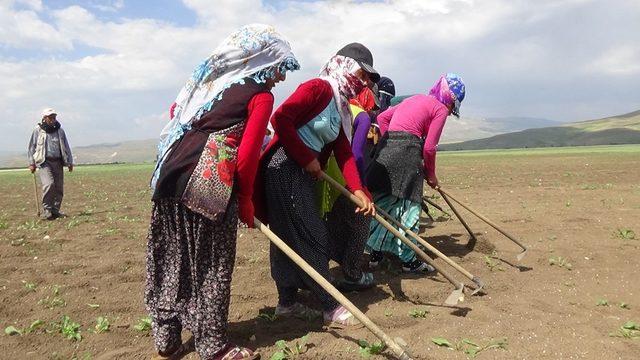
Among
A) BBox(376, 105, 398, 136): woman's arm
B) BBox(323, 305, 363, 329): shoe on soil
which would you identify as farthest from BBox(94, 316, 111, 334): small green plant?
BBox(376, 105, 398, 136): woman's arm

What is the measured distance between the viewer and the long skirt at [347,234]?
429cm

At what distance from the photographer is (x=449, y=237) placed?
6.71 metres

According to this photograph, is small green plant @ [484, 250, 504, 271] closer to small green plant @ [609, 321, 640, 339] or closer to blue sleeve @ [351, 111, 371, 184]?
small green plant @ [609, 321, 640, 339]

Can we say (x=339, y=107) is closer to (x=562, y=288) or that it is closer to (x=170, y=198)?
(x=170, y=198)

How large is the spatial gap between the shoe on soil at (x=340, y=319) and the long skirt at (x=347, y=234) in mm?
713

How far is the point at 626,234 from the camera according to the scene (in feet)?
20.9

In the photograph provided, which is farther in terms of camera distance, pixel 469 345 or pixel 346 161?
pixel 346 161

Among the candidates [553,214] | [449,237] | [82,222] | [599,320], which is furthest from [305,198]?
[82,222]

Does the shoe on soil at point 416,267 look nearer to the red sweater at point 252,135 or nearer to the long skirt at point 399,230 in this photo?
the long skirt at point 399,230

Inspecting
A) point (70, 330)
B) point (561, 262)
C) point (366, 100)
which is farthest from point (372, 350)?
point (561, 262)

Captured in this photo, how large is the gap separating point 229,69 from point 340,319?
1971 mm

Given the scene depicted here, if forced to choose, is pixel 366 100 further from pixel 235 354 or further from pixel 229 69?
pixel 235 354

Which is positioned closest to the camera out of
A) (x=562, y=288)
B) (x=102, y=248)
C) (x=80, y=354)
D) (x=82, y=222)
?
(x=80, y=354)

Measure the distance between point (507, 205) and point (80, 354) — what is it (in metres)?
8.33
